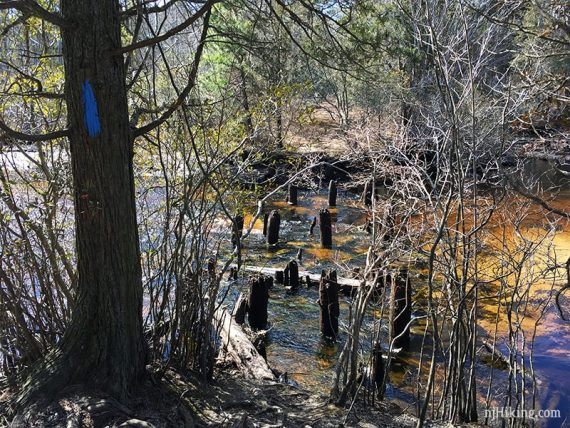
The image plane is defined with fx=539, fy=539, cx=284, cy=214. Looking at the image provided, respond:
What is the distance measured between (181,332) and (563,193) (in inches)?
838

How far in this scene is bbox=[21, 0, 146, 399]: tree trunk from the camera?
338cm

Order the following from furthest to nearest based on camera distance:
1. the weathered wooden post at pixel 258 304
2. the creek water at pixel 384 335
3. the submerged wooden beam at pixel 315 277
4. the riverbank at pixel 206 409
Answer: the submerged wooden beam at pixel 315 277, the weathered wooden post at pixel 258 304, the creek water at pixel 384 335, the riverbank at pixel 206 409

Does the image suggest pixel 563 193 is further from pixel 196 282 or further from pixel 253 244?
pixel 196 282

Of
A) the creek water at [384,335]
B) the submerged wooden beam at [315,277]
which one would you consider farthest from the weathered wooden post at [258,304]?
the submerged wooden beam at [315,277]

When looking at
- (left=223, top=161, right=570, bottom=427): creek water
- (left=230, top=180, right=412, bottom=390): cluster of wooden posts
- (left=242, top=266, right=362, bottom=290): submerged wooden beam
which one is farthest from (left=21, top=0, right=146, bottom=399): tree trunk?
(left=242, top=266, right=362, bottom=290): submerged wooden beam

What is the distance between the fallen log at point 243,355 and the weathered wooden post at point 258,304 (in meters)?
3.65

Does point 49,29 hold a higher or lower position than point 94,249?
higher

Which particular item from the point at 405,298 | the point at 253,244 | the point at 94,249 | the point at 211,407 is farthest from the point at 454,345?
the point at 253,244

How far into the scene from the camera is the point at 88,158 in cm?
348

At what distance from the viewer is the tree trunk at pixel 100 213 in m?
3.38

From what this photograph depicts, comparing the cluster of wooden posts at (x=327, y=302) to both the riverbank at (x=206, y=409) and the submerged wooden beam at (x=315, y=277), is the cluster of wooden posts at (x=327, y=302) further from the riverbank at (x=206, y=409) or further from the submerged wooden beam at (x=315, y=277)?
the riverbank at (x=206, y=409)

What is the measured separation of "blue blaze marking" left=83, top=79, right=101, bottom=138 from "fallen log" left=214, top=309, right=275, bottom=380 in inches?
94.4

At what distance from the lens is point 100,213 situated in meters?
3.53

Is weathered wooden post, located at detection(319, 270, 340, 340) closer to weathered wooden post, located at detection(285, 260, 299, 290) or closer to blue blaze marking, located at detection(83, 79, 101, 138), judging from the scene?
weathered wooden post, located at detection(285, 260, 299, 290)
